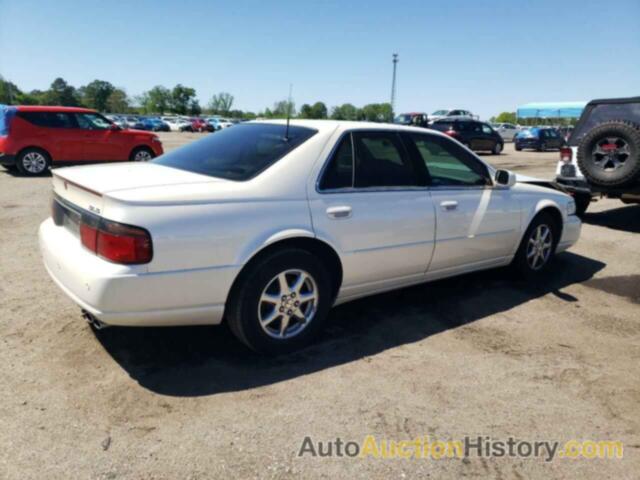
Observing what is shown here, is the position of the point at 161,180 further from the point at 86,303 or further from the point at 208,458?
the point at 208,458

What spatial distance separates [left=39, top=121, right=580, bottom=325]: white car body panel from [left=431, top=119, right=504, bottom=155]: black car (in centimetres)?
1814

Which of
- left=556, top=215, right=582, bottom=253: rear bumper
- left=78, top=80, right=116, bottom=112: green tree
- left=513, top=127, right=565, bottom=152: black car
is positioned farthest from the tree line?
left=556, top=215, right=582, bottom=253: rear bumper

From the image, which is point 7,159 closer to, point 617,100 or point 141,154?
point 141,154

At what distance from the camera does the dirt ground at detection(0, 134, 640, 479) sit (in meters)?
2.32

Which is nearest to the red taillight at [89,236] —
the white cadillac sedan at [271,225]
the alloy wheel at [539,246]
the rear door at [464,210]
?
the white cadillac sedan at [271,225]

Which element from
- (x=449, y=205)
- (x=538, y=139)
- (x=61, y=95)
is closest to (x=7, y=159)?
(x=449, y=205)

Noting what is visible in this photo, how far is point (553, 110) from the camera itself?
162 ft

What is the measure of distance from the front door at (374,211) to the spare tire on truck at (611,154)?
172 inches

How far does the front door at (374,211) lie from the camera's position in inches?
132

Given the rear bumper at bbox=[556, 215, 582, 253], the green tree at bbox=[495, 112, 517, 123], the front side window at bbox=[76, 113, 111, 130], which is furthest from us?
the green tree at bbox=[495, 112, 517, 123]

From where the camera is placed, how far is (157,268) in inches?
106

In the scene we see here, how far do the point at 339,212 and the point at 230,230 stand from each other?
2.63ft

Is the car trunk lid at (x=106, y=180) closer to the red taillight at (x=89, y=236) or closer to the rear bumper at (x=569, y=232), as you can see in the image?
the red taillight at (x=89, y=236)

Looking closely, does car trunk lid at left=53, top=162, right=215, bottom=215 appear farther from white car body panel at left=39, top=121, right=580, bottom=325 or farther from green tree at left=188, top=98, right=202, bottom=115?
green tree at left=188, top=98, right=202, bottom=115
